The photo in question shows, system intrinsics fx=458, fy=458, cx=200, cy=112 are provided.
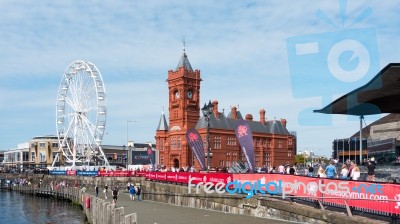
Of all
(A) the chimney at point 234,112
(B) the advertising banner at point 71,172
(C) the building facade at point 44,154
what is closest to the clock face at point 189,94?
(A) the chimney at point 234,112

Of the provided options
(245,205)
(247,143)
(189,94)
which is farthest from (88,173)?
(245,205)

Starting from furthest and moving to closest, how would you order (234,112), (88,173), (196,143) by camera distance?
(234,112)
(88,173)
(196,143)

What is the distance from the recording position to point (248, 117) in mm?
113812

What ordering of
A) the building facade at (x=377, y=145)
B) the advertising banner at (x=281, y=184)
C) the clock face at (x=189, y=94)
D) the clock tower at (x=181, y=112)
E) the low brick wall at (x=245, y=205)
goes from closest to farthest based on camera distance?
the low brick wall at (x=245, y=205), the advertising banner at (x=281, y=184), the building facade at (x=377, y=145), the clock tower at (x=181, y=112), the clock face at (x=189, y=94)

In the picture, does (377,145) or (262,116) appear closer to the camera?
(377,145)

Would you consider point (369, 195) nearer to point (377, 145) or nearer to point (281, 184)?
point (281, 184)

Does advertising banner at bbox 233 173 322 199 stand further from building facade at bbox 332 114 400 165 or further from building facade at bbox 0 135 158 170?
building facade at bbox 0 135 158 170

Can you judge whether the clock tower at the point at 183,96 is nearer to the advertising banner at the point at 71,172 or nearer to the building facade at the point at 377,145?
the advertising banner at the point at 71,172

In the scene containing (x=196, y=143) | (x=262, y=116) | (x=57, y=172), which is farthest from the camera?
(x=262, y=116)

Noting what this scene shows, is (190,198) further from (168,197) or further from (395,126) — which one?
(395,126)

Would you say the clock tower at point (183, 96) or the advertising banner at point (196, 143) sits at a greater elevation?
the clock tower at point (183, 96)

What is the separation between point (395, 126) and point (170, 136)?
4424 cm

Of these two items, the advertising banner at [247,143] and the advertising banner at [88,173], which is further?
the advertising banner at [88,173]

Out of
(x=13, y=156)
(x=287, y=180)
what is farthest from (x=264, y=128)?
(x=13, y=156)
